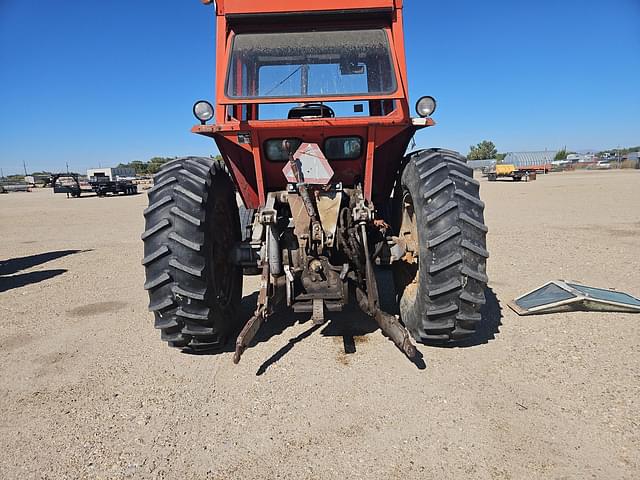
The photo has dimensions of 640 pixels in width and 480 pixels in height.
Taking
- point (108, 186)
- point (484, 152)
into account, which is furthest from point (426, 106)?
point (484, 152)

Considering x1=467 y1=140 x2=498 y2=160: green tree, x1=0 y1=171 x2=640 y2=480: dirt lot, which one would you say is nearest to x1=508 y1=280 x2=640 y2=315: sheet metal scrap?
x1=0 y1=171 x2=640 y2=480: dirt lot

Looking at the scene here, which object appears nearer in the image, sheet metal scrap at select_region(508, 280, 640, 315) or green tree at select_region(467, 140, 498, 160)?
sheet metal scrap at select_region(508, 280, 640, 315)

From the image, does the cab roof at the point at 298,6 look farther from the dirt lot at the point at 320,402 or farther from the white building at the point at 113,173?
the white building at the point at 113,173

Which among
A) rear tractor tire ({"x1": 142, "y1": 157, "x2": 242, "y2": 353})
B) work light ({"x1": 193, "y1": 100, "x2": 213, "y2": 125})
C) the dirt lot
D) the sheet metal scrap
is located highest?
work light ({"x1": 193, "y1": 100, "x2": 213, "y2": 125})

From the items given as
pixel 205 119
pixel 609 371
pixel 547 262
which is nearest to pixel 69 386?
pixel 205 119

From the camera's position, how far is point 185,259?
10.5 ft

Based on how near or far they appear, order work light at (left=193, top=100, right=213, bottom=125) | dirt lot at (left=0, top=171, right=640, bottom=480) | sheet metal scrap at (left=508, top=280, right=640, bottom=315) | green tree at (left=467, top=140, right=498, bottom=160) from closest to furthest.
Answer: dirt lot at (left=0, top=171, right=640, bottom=480) < work light at (left=193, top=100, right=213, bottom=125) < sheet metal scrap at (left=508, top=280, right=640, bottom=315) < green tree at (left=467, top=140, right=498, bottom=160)

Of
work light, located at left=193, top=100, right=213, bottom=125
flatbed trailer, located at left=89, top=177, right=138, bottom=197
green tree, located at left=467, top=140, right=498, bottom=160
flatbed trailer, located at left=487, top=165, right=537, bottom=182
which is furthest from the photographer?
green tree, located at left=467, top=140, right=498, bottom=160

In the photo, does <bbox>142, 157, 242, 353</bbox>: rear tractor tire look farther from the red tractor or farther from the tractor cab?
the tractor cab

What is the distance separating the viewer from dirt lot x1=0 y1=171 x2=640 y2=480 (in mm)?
2309

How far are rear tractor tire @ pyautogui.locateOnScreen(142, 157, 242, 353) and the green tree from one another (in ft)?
302

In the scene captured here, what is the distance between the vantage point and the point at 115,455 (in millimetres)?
2436

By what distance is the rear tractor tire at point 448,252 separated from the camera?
314 cm

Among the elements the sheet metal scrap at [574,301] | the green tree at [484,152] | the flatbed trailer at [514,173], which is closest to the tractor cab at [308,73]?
the sheet metal scrap at [574,301]
